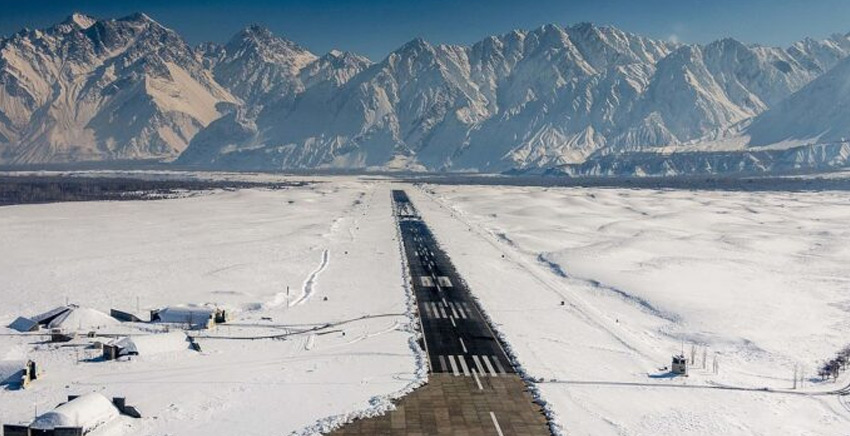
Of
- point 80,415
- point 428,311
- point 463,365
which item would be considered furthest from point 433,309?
point 80,415

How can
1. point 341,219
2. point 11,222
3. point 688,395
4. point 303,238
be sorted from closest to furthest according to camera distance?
point 688,395 < point 303,238 < point 11,222 < point 341,219

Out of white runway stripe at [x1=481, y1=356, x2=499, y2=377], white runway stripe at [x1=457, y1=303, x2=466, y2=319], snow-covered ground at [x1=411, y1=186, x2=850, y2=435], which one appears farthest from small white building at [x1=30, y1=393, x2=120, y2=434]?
white runway stripe at [x1=457, y1=303, x2=466, y2=319]

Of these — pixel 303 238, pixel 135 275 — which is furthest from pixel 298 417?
pixel 303 238

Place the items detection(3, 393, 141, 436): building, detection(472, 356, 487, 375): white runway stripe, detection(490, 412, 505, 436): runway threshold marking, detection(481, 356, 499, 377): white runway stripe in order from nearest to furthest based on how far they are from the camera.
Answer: detection(3, 393, 141, 436): building, detection(490, 412, 505, 436): runway threshold marking, detection(481, 356, 499, 377): white runway stripe, detection(472, 356, 487, 375): white runway stripe

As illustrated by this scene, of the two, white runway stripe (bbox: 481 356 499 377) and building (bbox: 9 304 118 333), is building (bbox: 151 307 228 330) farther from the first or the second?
white runway stripe (bbox: 481 356 499 377)

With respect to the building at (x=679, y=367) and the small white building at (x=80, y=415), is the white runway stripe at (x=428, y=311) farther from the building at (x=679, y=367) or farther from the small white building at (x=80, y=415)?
the small white building at (x=80, y=415)

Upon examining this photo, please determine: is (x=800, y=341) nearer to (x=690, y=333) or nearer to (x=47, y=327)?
(x=690, y=333)

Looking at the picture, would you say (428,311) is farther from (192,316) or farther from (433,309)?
(192,316)
